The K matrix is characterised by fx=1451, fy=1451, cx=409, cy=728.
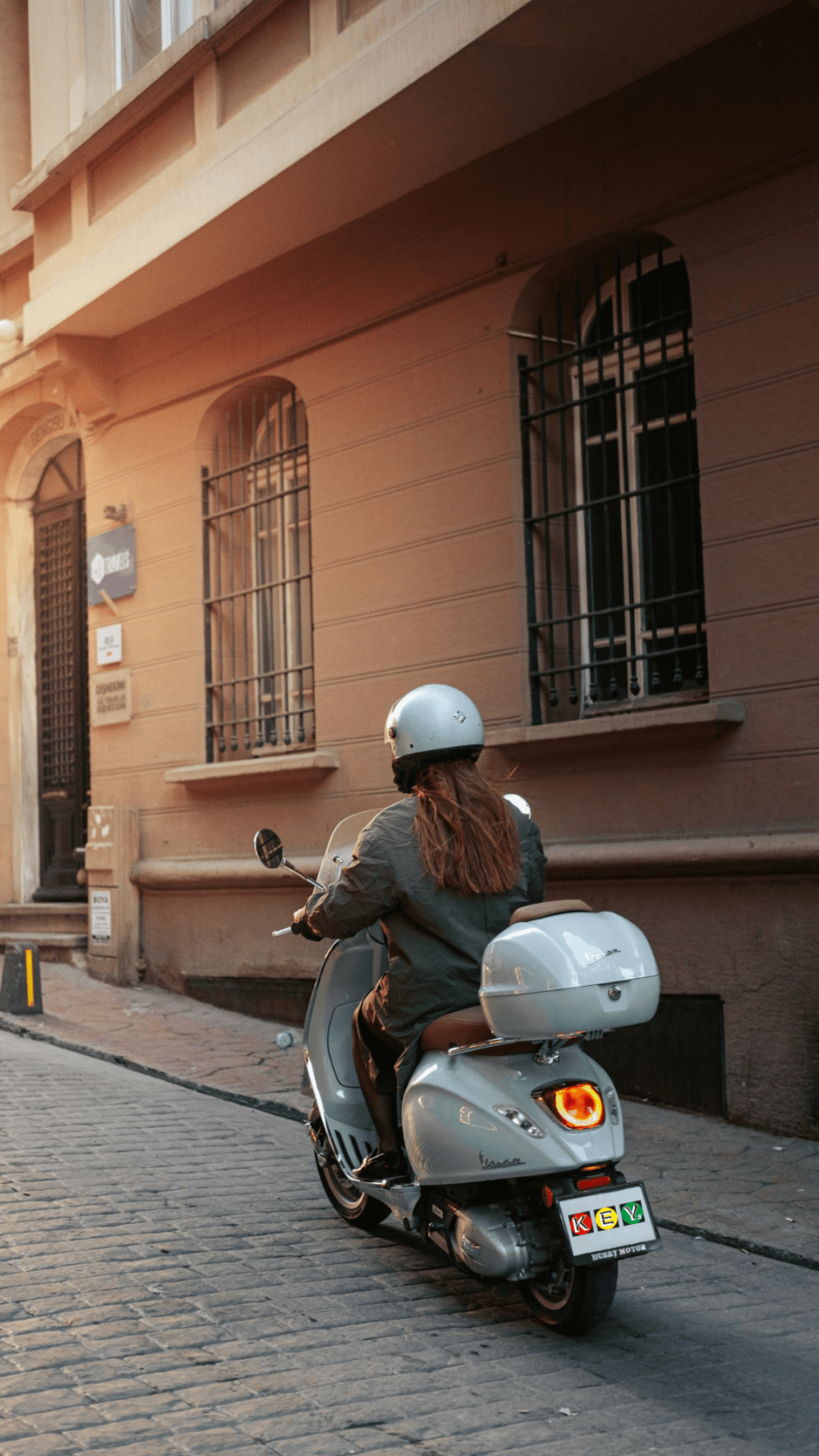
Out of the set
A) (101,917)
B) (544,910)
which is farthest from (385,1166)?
(101,917)

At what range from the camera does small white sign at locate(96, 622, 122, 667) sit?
1045cm

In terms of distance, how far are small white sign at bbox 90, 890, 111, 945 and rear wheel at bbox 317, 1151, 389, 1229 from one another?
542 cm

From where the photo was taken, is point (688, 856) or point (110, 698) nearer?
point (688, 856)

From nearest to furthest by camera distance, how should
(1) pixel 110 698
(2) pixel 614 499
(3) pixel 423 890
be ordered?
(3) pixel 423 890
(2) pixel 614 499
(1) pixel 110 698

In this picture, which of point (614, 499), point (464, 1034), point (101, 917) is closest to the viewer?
point (464, 1034)

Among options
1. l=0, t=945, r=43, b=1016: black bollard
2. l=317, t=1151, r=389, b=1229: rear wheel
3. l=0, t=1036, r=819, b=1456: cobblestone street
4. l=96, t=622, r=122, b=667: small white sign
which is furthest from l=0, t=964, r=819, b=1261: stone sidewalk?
l=96, t=622, r=122, b=667: small white sign

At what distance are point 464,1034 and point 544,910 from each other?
1.60ft

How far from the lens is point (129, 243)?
29.8 ft

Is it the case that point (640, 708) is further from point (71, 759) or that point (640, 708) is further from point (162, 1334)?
point (71, 759)

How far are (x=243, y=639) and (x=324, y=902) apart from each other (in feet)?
18.4

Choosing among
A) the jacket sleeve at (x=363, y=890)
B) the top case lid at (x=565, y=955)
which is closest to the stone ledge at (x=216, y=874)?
the jacket sleeve at (x=363, y=890)

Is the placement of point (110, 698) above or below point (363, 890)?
above

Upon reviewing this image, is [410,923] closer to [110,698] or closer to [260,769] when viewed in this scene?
[260,769]

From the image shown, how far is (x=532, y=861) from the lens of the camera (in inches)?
177
